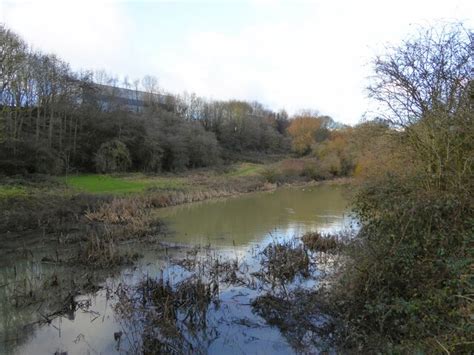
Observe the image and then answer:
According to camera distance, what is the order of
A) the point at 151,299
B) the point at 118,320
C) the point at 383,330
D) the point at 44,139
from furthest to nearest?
the point at 44,139 → the point at 151,299 → the point at 118,320 → the point at 383,330

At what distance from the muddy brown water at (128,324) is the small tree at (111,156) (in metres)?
14.1

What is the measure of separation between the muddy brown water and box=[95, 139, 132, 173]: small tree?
554 inches

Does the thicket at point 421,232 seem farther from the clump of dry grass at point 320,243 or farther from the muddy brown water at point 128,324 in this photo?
the clump of dry grass at point 320,243

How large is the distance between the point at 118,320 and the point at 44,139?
22.8 m

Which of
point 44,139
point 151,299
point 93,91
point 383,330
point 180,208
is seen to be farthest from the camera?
point 93,91

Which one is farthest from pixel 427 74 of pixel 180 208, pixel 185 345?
pixel 180 208

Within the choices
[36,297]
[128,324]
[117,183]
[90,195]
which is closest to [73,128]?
[117,183]

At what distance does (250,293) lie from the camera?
844cm

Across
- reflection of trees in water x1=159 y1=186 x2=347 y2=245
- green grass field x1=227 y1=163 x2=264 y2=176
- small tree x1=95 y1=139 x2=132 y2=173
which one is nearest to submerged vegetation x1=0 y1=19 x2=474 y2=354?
A: reflection of trees in water x1=159 y1=186 x2=347 y2=245

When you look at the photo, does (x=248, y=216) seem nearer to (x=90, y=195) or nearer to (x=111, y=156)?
(x=90, y=195)

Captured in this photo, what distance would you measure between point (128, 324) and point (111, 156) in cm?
2503

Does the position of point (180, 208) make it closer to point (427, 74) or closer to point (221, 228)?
point (221, 228)

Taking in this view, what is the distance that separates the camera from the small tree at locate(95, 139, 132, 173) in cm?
2989

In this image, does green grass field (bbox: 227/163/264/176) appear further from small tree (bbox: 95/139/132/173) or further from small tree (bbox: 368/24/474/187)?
small tree (bbox: 368/24/474/187)
